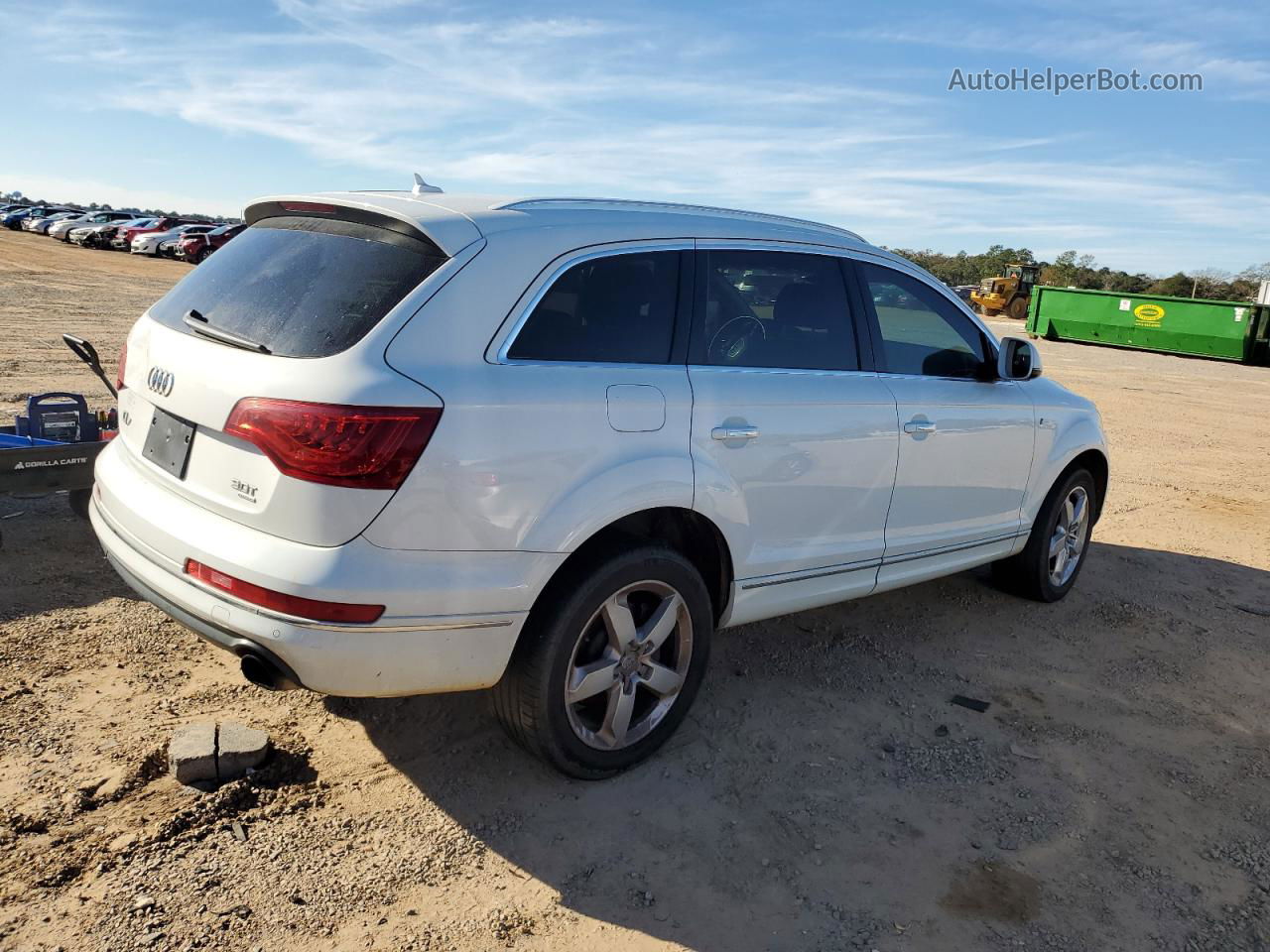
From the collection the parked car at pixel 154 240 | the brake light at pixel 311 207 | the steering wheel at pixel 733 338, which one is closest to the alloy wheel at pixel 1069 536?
the steering wheel at pixel 733 338

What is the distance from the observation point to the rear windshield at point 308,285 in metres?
2.87

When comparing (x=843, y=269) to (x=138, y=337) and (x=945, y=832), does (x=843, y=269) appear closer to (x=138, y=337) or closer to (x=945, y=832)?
(x=945, y=832)

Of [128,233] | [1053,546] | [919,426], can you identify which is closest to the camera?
[919,426]

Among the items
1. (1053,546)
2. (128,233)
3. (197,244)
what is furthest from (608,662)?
(128,233)

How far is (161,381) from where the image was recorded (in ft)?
10.5

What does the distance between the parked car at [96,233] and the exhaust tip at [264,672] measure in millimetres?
46625

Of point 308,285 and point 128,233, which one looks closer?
point 308,285

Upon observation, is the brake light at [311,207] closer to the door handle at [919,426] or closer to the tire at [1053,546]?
the door handle at [919,426]

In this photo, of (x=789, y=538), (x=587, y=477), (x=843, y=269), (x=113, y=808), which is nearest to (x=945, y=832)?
(x=789, y=538)

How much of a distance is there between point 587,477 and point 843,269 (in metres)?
1.81

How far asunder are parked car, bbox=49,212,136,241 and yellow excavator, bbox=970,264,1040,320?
3957cm

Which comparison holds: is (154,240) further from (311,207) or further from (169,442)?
(169,442)

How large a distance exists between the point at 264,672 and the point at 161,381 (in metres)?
1.06

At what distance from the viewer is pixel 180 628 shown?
4.32 m
